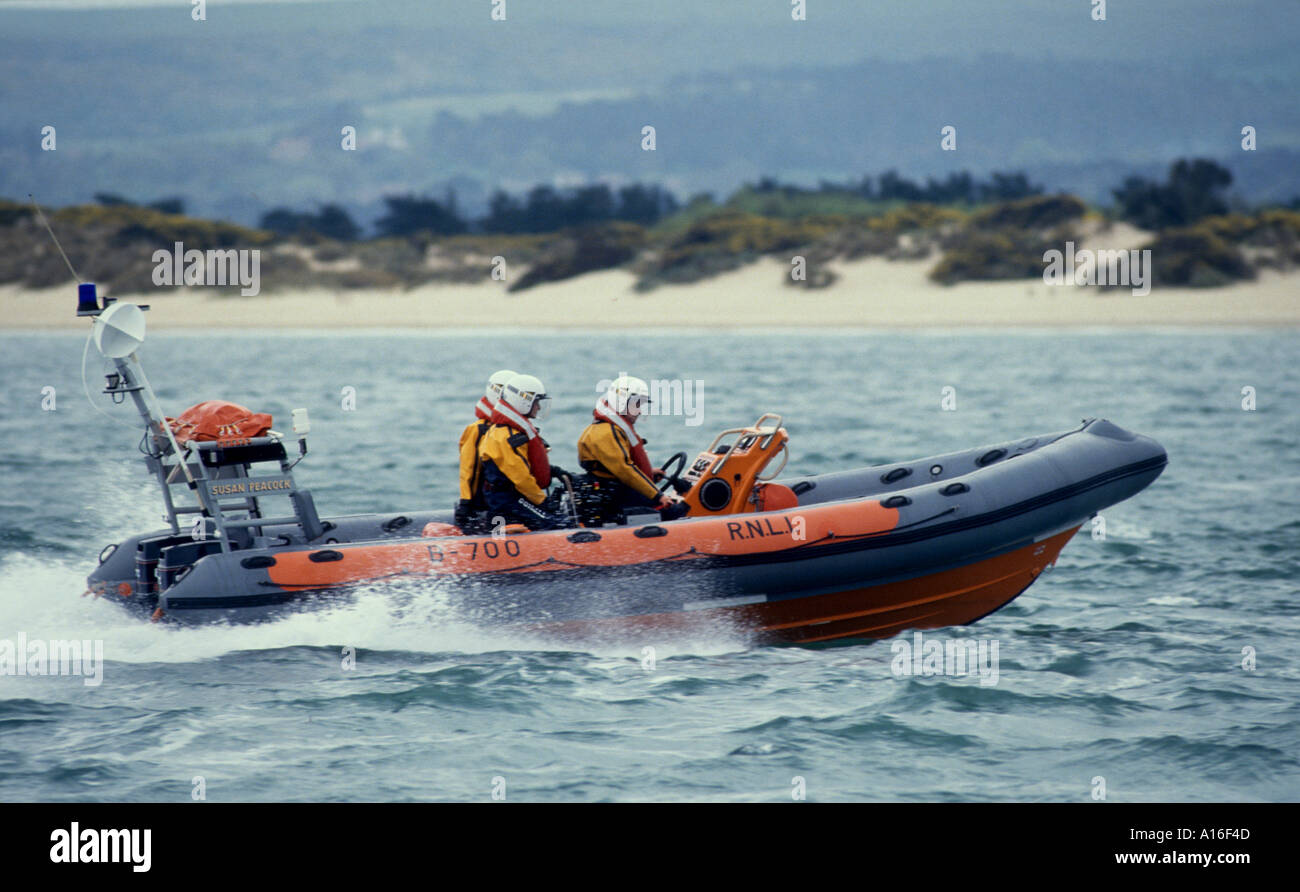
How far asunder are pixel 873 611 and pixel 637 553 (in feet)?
4.25

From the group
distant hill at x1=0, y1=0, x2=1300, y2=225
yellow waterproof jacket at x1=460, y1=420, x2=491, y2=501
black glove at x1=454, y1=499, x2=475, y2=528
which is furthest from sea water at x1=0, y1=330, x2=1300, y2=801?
distant hill at x1=0, y1=0, x2=1300, y2=225

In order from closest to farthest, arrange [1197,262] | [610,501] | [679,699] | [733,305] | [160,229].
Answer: [679,699]
[610,501]
[1197,262]
[733,305]
[160,229]

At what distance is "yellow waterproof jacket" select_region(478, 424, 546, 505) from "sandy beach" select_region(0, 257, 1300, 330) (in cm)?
2490

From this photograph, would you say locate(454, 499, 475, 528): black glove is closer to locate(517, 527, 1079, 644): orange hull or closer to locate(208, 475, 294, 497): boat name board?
locate(517, 527, 1079, 644): orange hull

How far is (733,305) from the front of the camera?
110 ft

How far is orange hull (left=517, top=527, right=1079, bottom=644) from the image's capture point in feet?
23.6

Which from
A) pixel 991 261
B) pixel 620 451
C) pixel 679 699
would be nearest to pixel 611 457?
pixel 620 451

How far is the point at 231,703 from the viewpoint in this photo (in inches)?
257

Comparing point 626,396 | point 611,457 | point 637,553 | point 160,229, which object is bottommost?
point 637,553

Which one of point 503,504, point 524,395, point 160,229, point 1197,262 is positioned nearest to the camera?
point 524,395

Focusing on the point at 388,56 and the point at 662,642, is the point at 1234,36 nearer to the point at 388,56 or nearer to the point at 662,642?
the point at 388,56

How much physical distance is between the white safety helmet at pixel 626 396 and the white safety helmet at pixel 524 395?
351 millimetres

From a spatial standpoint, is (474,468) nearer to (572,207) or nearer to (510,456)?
(510,456)

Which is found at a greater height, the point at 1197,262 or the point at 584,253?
the point at 584,253
